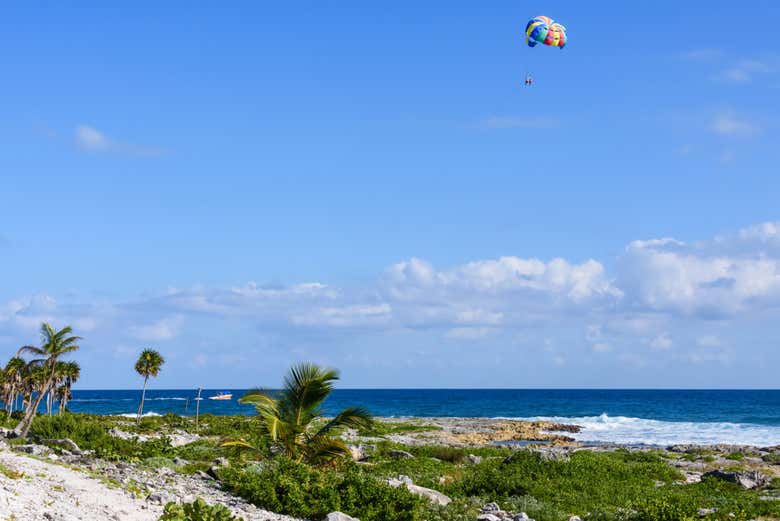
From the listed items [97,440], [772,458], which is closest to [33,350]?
[97,440]

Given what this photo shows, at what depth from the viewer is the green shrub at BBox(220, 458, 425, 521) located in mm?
17406

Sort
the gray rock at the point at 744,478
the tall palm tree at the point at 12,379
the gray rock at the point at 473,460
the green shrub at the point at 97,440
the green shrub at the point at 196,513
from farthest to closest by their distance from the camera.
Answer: the tall palm tree at the point at 12,379 < the gray rock at the point at 473,460 < the gray rock at the point at 744,478 < the green shrub at the point at 97,440 < the green shrub at the point at 196,513

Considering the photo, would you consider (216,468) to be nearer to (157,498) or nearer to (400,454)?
(157,498)

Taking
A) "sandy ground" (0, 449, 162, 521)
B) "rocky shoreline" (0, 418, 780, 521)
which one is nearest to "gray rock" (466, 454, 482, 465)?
"rocky shoreline" (0, 418, 780, 521)

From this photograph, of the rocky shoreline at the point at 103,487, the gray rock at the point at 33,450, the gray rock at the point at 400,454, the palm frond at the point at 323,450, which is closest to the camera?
the rocky shoreline at the point at 103,487

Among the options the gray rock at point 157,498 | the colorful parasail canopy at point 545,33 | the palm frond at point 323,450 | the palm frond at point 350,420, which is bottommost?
the gray rock at point 157,498

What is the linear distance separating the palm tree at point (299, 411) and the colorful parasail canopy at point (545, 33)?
30.5 meters

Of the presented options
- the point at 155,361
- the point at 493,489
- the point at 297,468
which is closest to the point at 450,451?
the point at 493,489

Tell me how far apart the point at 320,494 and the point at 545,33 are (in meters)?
34.7

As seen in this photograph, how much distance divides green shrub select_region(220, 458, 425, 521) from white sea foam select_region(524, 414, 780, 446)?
1840 inches

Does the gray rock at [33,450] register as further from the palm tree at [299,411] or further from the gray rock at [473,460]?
the gray rock at [473,460]

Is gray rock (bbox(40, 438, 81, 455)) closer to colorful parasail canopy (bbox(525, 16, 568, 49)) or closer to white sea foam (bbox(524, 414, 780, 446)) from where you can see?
colorful parasail canopy (bbox(525, 16, 568, 49))

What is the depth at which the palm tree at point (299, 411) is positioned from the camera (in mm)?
19766

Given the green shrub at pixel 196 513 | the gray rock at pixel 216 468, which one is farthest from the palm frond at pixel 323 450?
the green shrub at pixel 196 513
